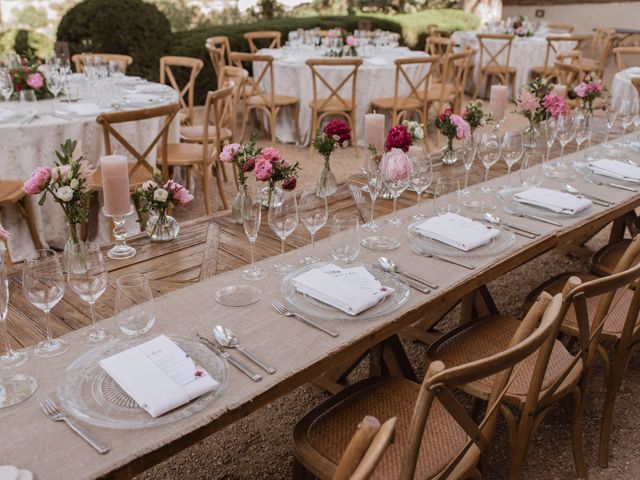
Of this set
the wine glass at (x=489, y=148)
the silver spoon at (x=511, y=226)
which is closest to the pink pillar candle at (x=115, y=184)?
the silver spoon at (x=511, y=226)

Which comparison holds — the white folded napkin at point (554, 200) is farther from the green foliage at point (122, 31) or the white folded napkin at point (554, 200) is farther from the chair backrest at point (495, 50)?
the chair backrest at point (495, 50)

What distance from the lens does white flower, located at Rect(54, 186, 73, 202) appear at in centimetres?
154

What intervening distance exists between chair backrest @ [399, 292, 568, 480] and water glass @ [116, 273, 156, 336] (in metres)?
0.56

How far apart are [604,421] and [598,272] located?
657 millimetres

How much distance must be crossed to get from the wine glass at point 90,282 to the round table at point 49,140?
196 cm

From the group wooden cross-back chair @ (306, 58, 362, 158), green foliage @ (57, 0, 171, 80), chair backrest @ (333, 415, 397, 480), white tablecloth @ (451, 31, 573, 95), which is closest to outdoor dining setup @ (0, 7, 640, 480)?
chair backrest @ (333, 415, 397, 480)

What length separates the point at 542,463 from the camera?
80.0 inches

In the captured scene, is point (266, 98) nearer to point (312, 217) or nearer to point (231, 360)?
point (312, 217)

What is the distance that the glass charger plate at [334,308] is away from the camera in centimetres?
138

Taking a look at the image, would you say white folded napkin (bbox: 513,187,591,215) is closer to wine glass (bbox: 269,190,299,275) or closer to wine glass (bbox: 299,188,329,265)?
wine glass (bbox: 299,188,329,265)

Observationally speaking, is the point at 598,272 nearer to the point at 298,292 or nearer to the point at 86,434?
the point at 298,292

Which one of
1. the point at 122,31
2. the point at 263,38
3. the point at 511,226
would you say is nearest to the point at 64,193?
the point at 511,226

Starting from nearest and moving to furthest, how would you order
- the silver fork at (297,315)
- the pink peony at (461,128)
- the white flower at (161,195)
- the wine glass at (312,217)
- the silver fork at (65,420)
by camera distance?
the silver fork at (65,420), the silver fork at (297,315), the wine glass at (312,217), the white flower at (161,195), the pink peony at (461,128)

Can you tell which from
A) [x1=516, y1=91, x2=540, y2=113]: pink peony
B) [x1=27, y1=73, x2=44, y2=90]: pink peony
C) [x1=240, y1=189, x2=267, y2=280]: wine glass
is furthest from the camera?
[x1=27, y1=73, x2=44, y2=90]: pink peony
